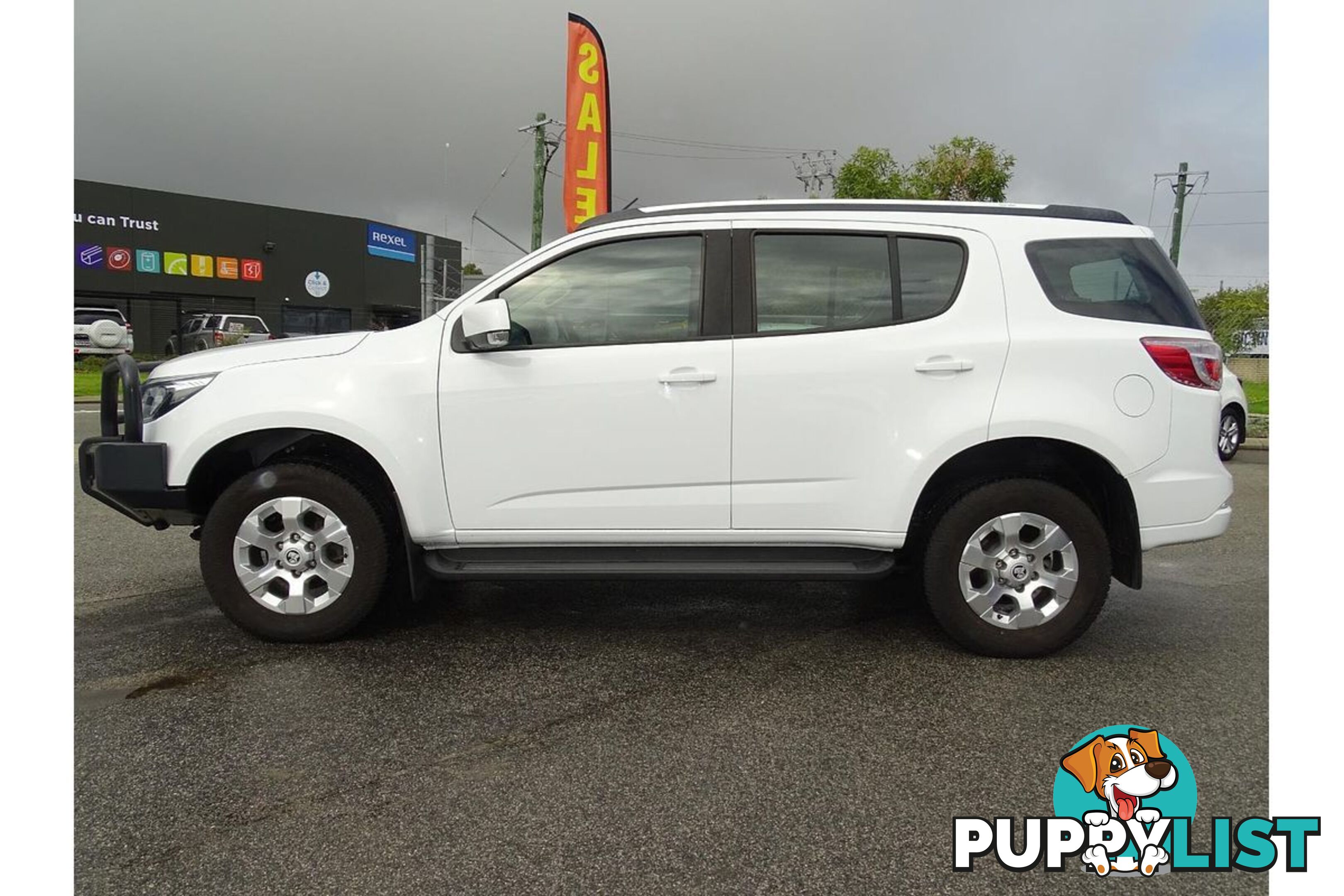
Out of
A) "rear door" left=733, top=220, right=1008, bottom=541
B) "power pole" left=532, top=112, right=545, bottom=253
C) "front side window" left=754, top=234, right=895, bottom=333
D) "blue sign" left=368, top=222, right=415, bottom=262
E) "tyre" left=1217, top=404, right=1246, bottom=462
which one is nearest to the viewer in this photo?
"rear door" left=733, top=220, right=1008, bottom=541

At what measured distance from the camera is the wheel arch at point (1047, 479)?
4.10m

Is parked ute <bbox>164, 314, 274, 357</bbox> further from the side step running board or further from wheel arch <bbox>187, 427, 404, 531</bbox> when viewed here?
the side step running board

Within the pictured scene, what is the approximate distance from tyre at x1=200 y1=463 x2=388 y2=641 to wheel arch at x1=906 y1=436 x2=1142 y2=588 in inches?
98.2

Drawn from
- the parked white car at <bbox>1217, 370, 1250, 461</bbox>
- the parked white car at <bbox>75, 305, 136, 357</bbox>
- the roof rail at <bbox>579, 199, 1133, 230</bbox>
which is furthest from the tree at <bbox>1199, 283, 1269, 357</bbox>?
the parked white car at <bbox>75, 305, 136, 357</bbox>

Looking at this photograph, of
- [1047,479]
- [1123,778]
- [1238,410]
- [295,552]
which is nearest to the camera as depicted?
[1123,778]

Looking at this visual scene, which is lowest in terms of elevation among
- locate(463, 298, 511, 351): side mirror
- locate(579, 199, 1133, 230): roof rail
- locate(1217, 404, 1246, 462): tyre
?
locate(1217, 404, 1246, 462): tyre

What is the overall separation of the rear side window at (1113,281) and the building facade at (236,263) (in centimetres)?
2796

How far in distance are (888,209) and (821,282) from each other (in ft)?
1.76

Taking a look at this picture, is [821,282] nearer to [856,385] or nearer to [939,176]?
[856,385]

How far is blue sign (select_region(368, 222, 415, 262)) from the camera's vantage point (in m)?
41.0

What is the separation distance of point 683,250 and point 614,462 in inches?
41.1

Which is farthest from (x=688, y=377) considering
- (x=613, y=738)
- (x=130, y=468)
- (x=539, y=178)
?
(x=539, y=178)

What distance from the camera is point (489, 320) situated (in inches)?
154

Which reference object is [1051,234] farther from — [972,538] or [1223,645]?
[1223,645]
